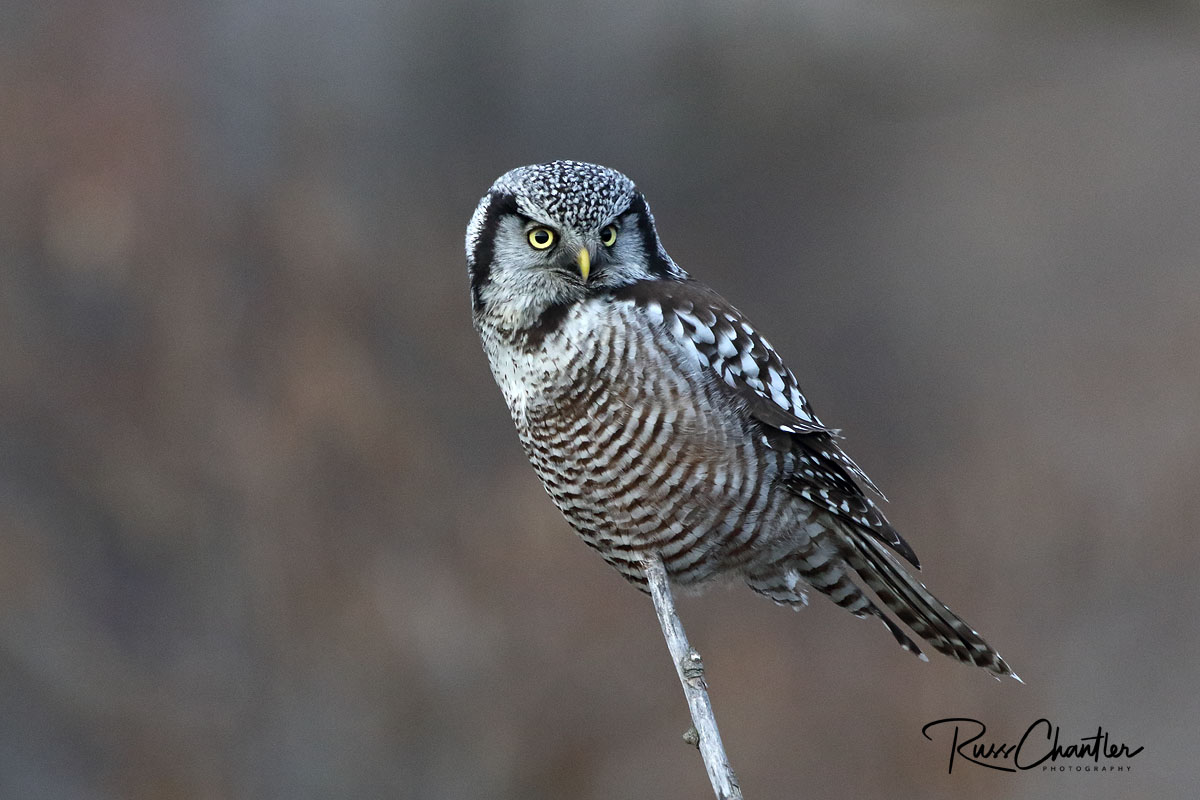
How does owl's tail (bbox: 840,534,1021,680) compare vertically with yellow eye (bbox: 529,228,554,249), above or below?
below

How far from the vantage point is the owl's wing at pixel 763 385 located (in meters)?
2.63

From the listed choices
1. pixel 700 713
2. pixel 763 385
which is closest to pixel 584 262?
pixel 763 385

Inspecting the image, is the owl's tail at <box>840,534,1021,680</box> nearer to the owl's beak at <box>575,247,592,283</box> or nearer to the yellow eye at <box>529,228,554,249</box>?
the owl's beak at <box>575,247,592,283</box>

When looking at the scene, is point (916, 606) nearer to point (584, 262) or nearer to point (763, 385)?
point (763, 385)

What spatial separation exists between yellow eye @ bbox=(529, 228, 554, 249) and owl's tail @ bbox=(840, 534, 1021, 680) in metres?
1.12

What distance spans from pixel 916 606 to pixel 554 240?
1.38 meters

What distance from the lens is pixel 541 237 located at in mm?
2598

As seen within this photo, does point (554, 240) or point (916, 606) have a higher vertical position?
point (554, 240)

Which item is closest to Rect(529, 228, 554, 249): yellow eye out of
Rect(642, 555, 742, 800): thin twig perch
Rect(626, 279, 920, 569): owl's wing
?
Rect(626, 279, 920, 569): owl's wing

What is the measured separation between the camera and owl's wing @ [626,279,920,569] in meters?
2.63

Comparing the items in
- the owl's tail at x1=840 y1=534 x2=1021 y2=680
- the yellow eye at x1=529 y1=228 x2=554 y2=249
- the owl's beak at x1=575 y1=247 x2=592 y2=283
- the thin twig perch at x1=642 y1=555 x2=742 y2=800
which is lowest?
the thin twig perch at x1=642 y1=555 x2=742 y2=800

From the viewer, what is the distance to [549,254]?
8.50 feet

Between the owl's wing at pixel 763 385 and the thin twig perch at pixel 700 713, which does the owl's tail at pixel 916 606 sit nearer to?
the owl's wing at pixel 763 385

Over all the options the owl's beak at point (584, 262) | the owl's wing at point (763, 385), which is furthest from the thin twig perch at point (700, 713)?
the owl's beak at point (584, 262)
